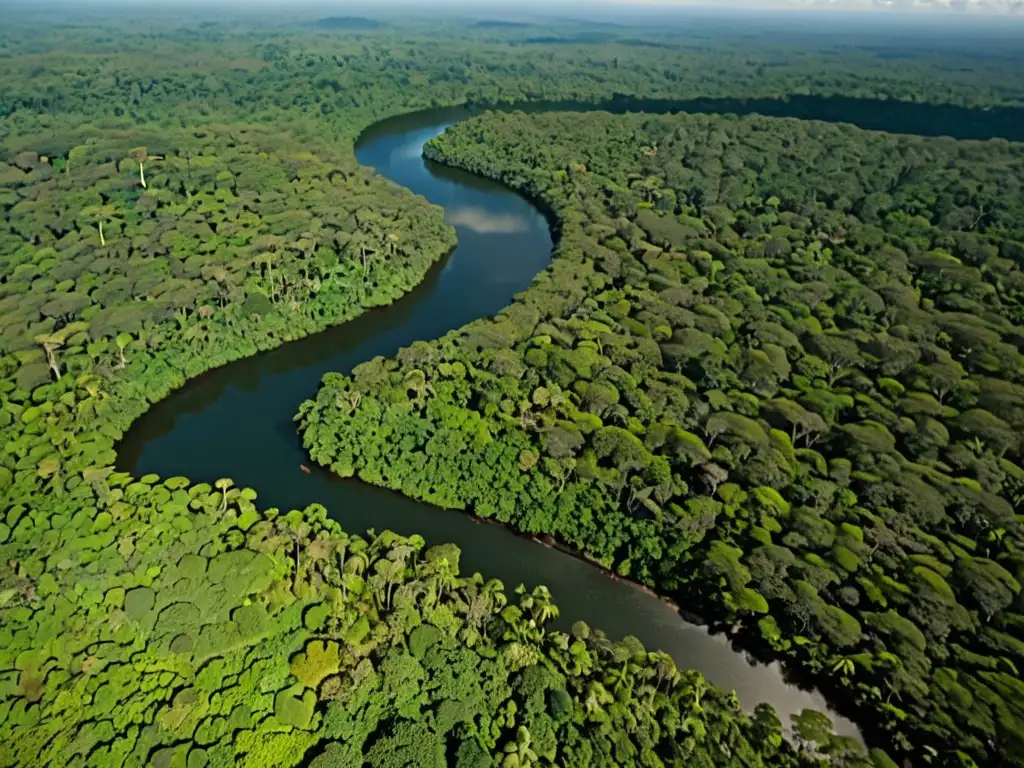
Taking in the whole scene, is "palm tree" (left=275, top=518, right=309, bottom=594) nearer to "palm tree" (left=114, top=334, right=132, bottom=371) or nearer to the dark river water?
the dark river water

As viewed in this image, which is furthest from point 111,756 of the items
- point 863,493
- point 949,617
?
point 863,493

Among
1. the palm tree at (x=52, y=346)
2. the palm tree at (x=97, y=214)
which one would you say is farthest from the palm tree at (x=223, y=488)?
the palm tree at (x=97, y=214)

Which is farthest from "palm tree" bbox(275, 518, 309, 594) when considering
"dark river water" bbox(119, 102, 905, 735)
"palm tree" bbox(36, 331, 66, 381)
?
"palm tree" bbox(36, 331, 66, 381)

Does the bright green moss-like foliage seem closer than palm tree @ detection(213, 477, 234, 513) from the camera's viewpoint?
Yes

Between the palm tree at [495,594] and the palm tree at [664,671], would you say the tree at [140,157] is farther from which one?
the palm tree at [664,671]

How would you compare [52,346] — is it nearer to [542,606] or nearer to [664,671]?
[542,606]

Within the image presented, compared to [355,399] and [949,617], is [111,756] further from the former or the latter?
[949,617]

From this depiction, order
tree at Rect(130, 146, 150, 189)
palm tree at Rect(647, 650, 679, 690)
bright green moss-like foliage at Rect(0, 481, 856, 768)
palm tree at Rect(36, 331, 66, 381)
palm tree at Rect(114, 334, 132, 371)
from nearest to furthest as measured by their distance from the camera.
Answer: bright green moss-like foliage at Rect(0, 481, 856, 768), palm tree at Rect(647, 650, 679, 690), palm tree at Rect(36, 331, 66, 381), palm tree at Rect(114, 334, 132, 371), tree at Rect(130, 146, 150, 189)
